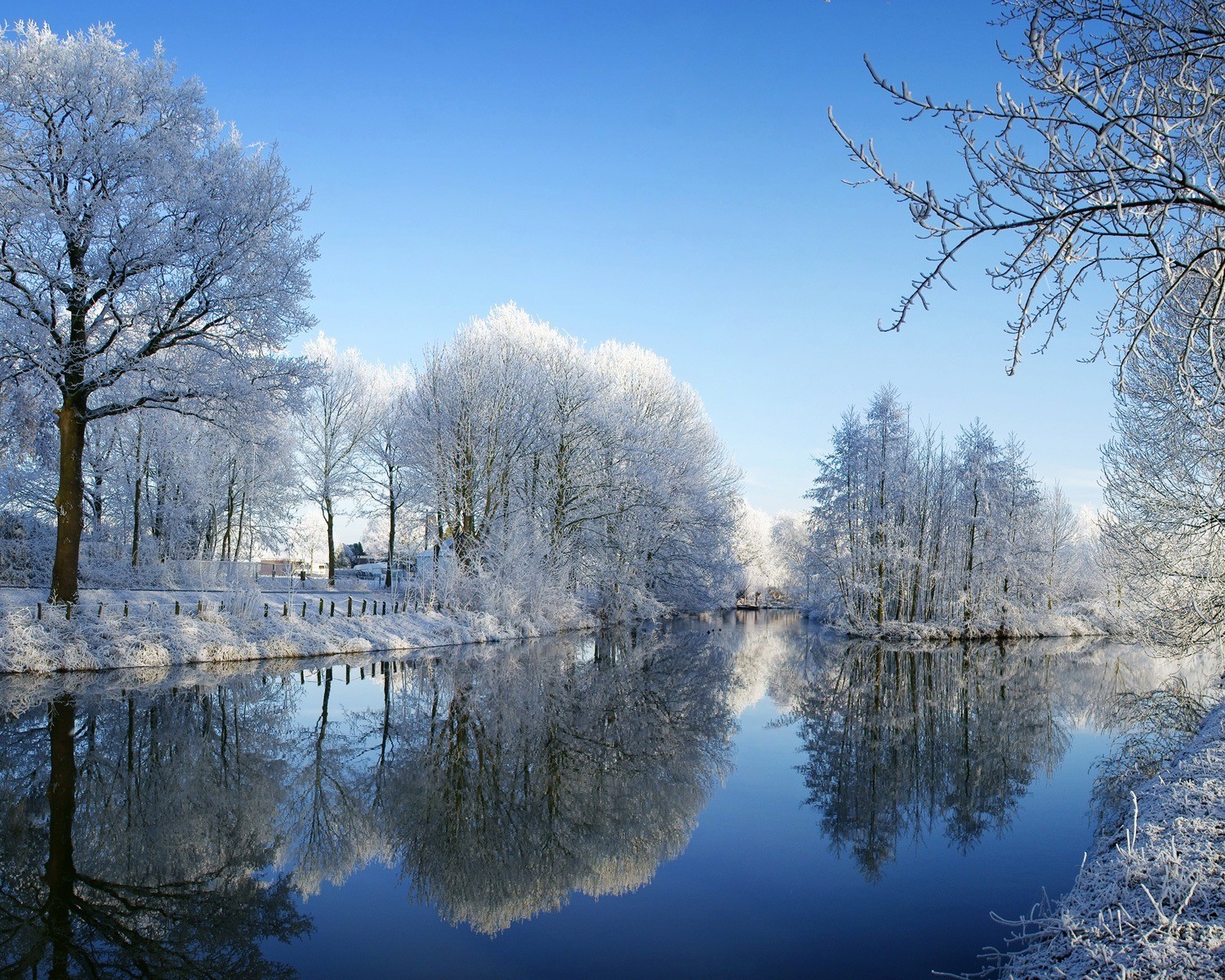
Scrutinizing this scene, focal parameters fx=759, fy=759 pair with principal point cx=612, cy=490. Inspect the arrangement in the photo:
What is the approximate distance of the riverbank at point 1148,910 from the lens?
11.7 feet

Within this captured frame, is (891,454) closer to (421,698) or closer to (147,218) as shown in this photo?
(421,698)

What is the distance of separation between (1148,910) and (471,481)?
79.3 ft

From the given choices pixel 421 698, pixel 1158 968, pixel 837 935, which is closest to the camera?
pixel 1158 968

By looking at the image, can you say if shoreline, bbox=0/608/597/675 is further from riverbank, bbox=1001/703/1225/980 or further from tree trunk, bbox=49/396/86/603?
riverbank, bbox=1001/703/1225/980

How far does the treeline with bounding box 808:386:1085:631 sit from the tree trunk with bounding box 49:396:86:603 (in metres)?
25.9

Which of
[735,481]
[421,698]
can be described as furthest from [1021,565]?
[421,698]

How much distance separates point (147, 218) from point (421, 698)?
1078cm

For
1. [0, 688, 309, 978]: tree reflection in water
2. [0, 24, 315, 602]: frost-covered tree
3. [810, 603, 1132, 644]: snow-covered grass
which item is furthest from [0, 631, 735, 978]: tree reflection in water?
[810, 603, 1132, 644]: snow-covered grass

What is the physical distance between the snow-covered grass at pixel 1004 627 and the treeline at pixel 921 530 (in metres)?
0.14

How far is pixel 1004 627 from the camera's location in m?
32.2

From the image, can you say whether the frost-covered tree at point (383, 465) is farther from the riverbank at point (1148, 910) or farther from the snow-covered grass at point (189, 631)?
the riverbank at point (1148, 910)

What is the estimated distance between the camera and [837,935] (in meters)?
5.00

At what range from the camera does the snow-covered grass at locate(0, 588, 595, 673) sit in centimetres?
1367

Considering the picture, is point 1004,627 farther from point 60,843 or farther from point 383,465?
point 60,843
